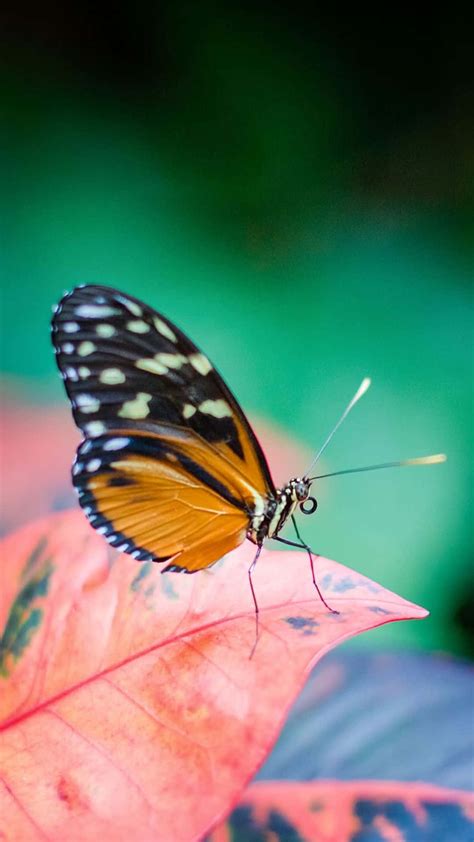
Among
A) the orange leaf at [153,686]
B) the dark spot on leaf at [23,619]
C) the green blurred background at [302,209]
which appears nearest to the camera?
the orange leaf at [153,686]

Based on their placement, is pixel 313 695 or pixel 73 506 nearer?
pixel 313 695

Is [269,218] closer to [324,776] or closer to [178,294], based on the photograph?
[178,294]

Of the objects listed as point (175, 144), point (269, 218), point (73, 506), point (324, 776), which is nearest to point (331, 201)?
point (269, 218)

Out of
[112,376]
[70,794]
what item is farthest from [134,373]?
[70,794]

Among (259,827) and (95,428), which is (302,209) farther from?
(259,827)

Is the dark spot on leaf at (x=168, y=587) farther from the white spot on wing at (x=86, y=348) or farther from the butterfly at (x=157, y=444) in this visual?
the white spot on wing at (x=86, y=348)

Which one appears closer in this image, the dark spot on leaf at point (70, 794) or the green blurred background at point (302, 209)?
the dark spot on leaf at point (70, 794)

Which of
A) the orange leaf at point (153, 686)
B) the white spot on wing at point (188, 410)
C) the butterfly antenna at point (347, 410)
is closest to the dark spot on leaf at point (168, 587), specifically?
the orange leaf at point (153, 686)
